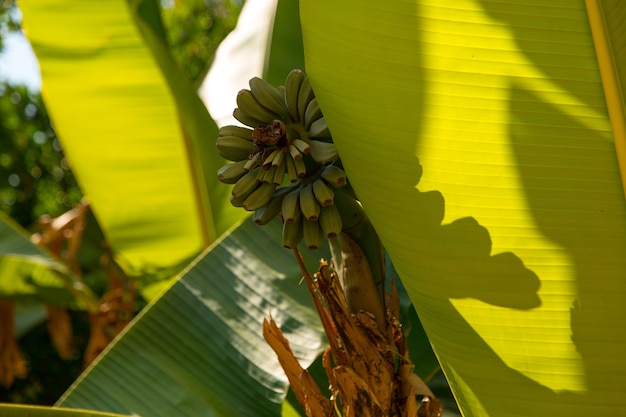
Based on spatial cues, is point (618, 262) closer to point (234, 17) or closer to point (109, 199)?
point (109, 199)

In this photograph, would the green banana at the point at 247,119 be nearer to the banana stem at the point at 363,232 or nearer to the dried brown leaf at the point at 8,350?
the banana stem at the point at 363,232

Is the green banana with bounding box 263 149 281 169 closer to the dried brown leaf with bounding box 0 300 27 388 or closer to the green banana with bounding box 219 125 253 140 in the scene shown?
the green banana with bounding box 219 125 253 140

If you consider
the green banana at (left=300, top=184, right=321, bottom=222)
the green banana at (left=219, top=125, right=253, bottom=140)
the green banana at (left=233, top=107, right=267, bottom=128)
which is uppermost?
the green banana at (left=233, top=107, right=267, bottom=128)

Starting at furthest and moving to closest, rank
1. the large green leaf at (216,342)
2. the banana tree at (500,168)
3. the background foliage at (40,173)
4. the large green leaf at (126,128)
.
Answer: the background foliage at (40,173), the large green leaf at (126,128), the large green leaf at (216,342), the banana tree at (500,168)

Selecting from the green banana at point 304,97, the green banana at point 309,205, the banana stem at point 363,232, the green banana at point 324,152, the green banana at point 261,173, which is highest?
the green banana at point 304,97

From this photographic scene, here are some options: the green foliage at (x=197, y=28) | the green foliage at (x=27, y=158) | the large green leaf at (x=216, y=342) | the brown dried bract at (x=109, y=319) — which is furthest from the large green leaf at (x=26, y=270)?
the green foliage at (x=197, y=28)

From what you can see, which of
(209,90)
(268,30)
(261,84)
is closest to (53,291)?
(209,90)

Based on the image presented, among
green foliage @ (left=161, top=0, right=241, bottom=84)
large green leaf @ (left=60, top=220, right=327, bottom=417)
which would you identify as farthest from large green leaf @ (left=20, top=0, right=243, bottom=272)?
green foliage @ (left=161, top=0, right=241, bottom=84)
